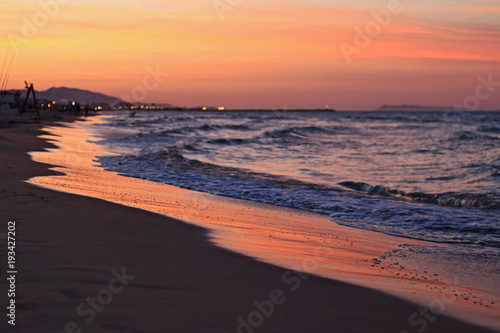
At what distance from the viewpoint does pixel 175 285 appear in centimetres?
452

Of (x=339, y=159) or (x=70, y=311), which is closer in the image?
(x=70, y=311)

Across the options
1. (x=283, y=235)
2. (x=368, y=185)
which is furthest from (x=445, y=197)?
(x=283, y=235)

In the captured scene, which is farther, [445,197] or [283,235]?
[445,197]

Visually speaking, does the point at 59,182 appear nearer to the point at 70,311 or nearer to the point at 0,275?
the point at 0,275

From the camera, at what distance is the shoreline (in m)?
3.83

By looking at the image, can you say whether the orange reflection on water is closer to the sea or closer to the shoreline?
the shoreline

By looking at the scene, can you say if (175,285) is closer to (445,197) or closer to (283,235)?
(283,235)

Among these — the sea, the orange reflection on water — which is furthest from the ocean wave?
the orange reflection on water

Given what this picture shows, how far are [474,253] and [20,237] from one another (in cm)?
660

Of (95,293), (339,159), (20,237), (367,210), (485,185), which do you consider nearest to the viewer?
(95,293)

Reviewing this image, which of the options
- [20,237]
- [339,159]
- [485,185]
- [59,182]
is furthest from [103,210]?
[339,159]

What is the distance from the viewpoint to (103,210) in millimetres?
8086

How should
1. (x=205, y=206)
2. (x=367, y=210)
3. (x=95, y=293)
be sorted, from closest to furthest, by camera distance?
(x=95, y=293), (x=205, y=206), (x=367, y=210)

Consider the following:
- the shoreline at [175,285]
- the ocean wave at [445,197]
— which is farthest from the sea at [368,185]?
the shoreline at [175,285]
